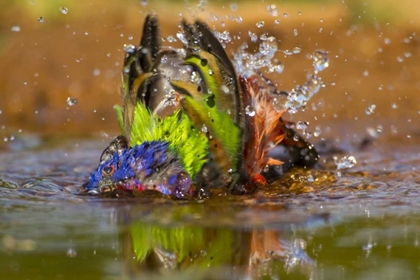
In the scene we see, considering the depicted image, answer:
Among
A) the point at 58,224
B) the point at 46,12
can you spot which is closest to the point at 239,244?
the point at 58,224

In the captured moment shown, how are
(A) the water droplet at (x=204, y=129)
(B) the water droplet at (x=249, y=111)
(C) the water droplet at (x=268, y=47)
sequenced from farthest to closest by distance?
(C) the water droplet at (x=268, y=47), (B) the water droplet at (x=249, y=111), (A) the water droplet at (x=204, y=129)

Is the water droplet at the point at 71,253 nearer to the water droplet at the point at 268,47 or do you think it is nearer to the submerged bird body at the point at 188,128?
the submerged bird body at the point at 188,128

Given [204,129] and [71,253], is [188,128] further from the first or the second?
[71,253]

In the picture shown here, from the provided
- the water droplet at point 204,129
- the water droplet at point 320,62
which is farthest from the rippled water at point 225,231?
the water droplet at point 320,62

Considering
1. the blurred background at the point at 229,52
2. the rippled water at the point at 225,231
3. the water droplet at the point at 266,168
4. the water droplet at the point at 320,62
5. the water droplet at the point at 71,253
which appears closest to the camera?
the rippled water at the point at 225,231

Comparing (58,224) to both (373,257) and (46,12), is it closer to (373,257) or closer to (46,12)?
(373,257)

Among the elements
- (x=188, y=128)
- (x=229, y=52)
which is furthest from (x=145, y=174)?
(x=229, y=52)
